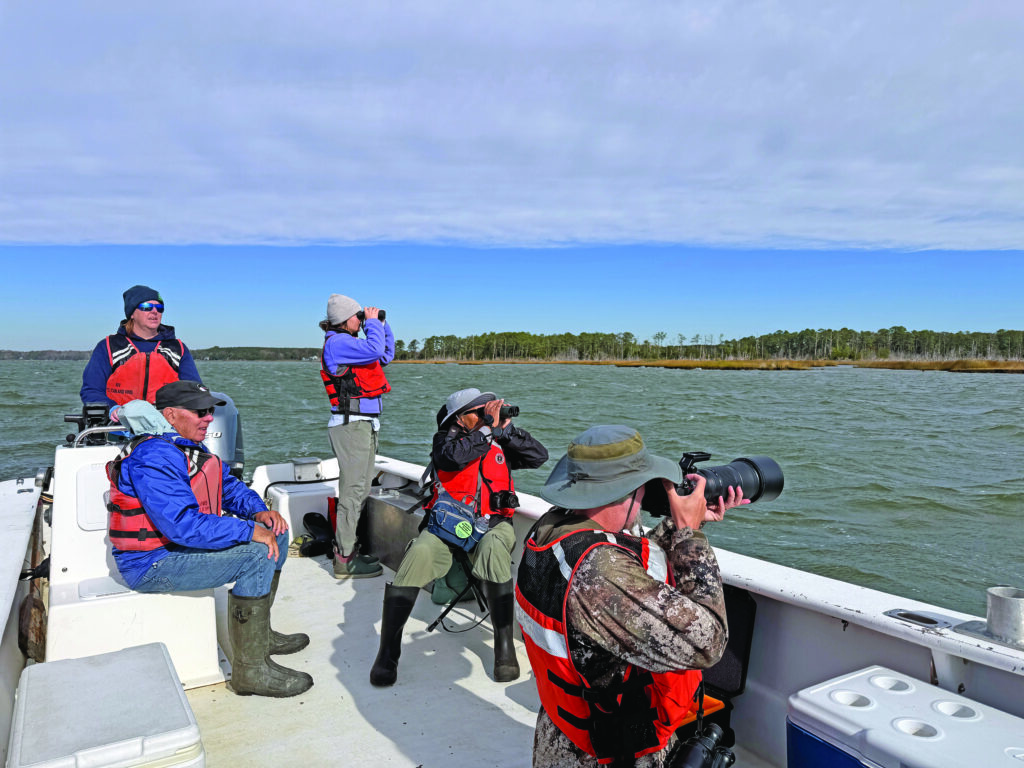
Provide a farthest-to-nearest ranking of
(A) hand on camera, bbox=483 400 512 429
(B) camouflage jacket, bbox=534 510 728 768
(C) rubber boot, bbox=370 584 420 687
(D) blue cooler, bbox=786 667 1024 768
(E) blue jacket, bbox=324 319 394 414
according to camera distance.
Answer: (E) blue jacket, bbox=324 319 394 414 < (A) hand on camera, bbox=483 400 512 429 < (C) rubber boot, bbox=370 584 420 687 < (D) blue cooler, bbox=786 667 1024 768 < (B) camouflage jacket, bbox=534 510 728 768

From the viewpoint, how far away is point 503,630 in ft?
8.96

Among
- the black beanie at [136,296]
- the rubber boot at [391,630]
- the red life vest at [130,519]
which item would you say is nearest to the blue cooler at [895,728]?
the rubber boot at [391,630]

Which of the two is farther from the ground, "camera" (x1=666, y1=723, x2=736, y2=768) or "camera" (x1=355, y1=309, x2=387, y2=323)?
"camera" (x1=355, y1=309, x2=387, y2=323)

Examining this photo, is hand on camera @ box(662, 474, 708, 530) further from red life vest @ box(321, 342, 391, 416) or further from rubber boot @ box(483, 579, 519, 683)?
red life vest @ box(321, 342, 391, 416)

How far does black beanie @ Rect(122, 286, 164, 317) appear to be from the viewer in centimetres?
340

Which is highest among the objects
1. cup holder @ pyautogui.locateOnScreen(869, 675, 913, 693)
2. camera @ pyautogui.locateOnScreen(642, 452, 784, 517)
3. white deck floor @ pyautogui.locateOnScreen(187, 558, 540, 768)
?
camera @ pyautogui.locateOnScreen(642, 452, 784, 517)

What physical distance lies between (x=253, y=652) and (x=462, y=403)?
1181 mm

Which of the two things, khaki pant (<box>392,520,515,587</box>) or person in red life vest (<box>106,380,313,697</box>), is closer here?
person in red life vest (<box>106,380,313,697</box>)

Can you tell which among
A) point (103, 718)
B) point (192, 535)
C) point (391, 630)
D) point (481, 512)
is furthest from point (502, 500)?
point (103, 718)

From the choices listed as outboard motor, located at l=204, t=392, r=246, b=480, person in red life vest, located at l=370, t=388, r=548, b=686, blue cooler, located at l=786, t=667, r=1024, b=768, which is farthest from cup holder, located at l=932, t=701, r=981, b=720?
outboard motor, located at l=204, t=392, r=246, b=480

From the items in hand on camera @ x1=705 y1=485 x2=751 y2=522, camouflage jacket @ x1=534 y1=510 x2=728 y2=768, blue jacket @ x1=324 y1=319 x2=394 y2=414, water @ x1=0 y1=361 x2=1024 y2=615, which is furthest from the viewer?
water @ x1=0 y1=361 x2=1024 y2=615

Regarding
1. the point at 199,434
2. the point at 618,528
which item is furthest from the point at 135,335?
the point at 618,528

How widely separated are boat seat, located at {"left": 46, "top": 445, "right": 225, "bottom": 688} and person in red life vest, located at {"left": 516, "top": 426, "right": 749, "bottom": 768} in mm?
1551

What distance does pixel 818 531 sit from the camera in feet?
31.4
